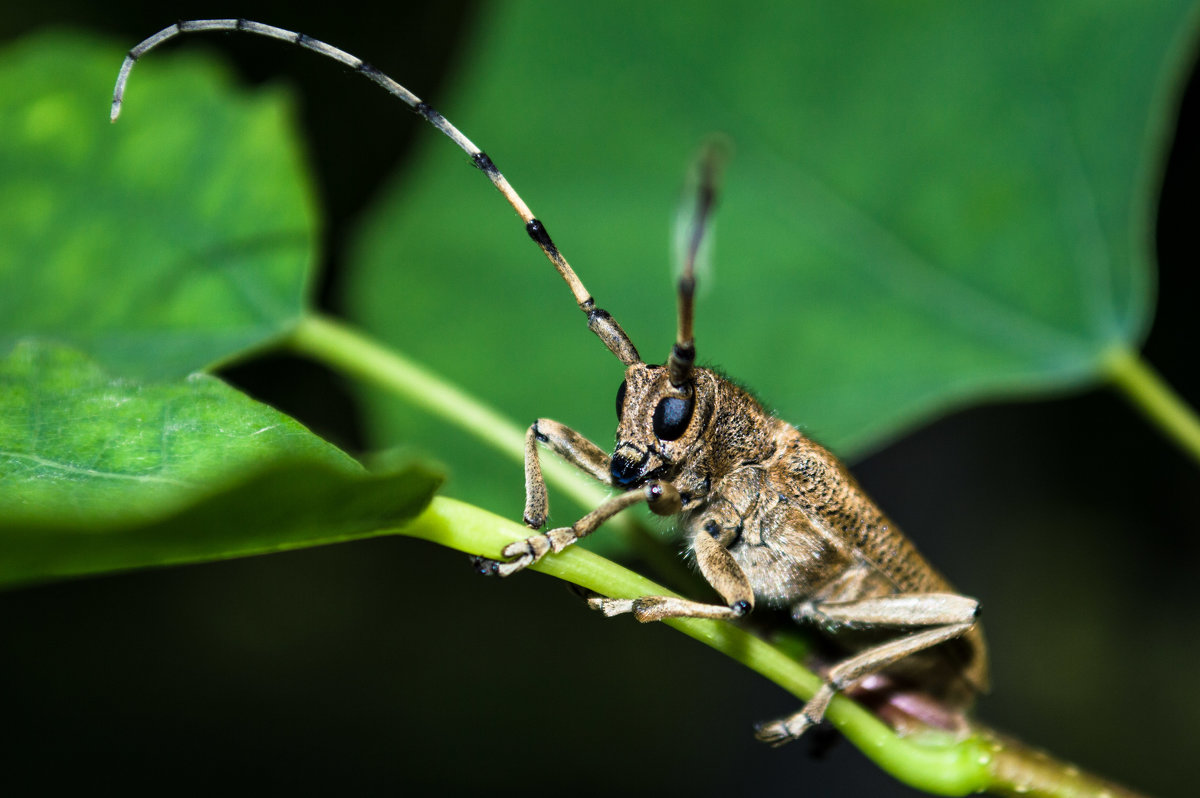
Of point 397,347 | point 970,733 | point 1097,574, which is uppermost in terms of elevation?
point 1097,574

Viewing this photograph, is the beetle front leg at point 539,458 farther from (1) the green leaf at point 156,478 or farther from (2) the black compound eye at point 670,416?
(1) the green leaf at point 156,478

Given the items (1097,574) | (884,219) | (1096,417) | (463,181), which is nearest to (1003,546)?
(1097,574)

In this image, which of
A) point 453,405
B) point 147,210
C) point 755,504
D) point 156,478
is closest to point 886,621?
point 755,504

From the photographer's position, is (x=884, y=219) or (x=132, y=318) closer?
(x=132, y=318)

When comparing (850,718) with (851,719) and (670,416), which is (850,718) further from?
(670,416)

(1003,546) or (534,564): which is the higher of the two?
(1003,546)

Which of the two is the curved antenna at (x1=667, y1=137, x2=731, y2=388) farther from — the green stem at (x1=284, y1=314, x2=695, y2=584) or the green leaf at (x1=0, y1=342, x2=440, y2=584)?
the green leaf at (x1=0, y1=342, x2=440, y2=584)

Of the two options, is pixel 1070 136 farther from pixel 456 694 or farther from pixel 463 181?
pixel 456 694

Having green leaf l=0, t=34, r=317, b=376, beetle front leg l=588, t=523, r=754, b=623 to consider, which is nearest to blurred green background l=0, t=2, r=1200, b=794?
green leaf l=0, t=34, r=317, b=376
